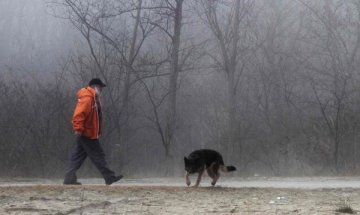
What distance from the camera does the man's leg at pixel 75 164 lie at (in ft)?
35.8

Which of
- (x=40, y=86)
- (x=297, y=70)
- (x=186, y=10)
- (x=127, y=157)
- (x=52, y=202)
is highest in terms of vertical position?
(x=186, y=10)

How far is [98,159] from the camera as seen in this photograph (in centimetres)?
1080

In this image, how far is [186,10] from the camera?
22047mm

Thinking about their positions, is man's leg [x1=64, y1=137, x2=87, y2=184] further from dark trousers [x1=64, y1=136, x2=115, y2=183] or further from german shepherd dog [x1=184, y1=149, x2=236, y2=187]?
german shepherd dog [x1=184, y1=149, x2=236, y2=187]

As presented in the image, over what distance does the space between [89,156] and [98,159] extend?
0.17 m

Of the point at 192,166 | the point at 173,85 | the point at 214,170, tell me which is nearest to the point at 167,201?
the point at 192,166

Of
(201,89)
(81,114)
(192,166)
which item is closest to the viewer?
(192,166)

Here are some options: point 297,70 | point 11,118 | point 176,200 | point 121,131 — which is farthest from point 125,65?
point 176,200

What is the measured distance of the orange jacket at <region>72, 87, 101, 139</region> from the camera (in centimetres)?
1071

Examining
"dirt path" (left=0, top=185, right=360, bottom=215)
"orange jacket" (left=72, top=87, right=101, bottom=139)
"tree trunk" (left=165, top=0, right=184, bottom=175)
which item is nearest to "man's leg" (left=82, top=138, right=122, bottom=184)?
"orange jacket" (left=72, top=87, right=101, bottom=139)

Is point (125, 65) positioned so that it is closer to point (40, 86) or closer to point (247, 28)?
point (40, 86)

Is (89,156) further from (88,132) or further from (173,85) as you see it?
(173,85)

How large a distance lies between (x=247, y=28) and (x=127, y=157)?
7.08m

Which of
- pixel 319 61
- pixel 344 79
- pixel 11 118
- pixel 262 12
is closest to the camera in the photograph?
pixel 11 118
